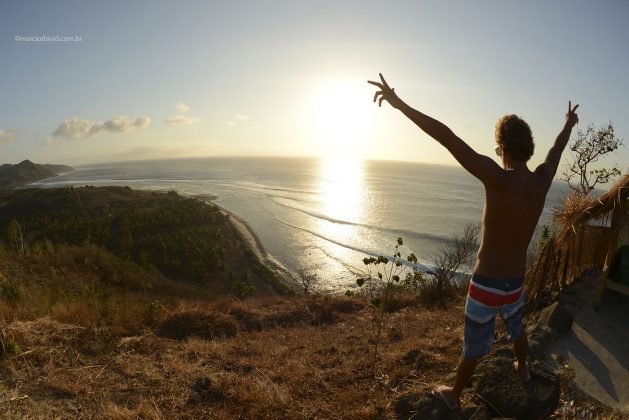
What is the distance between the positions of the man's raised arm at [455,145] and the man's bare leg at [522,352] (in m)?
1.42

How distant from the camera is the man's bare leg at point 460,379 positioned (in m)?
2.93

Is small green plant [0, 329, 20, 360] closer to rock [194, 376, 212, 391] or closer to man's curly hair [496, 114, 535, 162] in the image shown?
rock [194, 376, 212, 391]

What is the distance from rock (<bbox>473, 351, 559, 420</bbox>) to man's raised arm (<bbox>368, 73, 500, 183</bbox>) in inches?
73.6

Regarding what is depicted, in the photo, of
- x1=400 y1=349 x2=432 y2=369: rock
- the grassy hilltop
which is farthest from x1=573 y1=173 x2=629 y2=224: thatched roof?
x1=400 y1=349 x2=432 y2=369: rock

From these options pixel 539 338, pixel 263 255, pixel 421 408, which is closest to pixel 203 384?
pixel 421 408

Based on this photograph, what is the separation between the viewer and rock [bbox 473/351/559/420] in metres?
3.08

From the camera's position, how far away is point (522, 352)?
3207 millimetres

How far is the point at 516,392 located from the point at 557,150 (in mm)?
2042

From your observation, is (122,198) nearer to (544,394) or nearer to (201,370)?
(201,370)

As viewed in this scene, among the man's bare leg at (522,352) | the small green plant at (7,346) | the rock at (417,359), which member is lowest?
the rock at (417,359)

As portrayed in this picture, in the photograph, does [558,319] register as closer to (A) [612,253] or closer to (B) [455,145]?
(A) [612,253]

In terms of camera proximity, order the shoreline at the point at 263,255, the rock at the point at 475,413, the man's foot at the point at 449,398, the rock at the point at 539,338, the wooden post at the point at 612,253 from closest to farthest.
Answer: the rock at the point at 475,413 → the man's foot at the point at 449,398 → the rock at the point at 539,338 → the wooden post at the point at 612,253 → the shoreline at the point at 263,255

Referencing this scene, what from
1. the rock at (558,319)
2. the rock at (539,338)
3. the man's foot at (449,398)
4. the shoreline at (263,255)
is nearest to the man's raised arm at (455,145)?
the man's foot at (449,398)

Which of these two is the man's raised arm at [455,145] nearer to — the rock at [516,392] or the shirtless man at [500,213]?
the shirtless man at [500,213]
